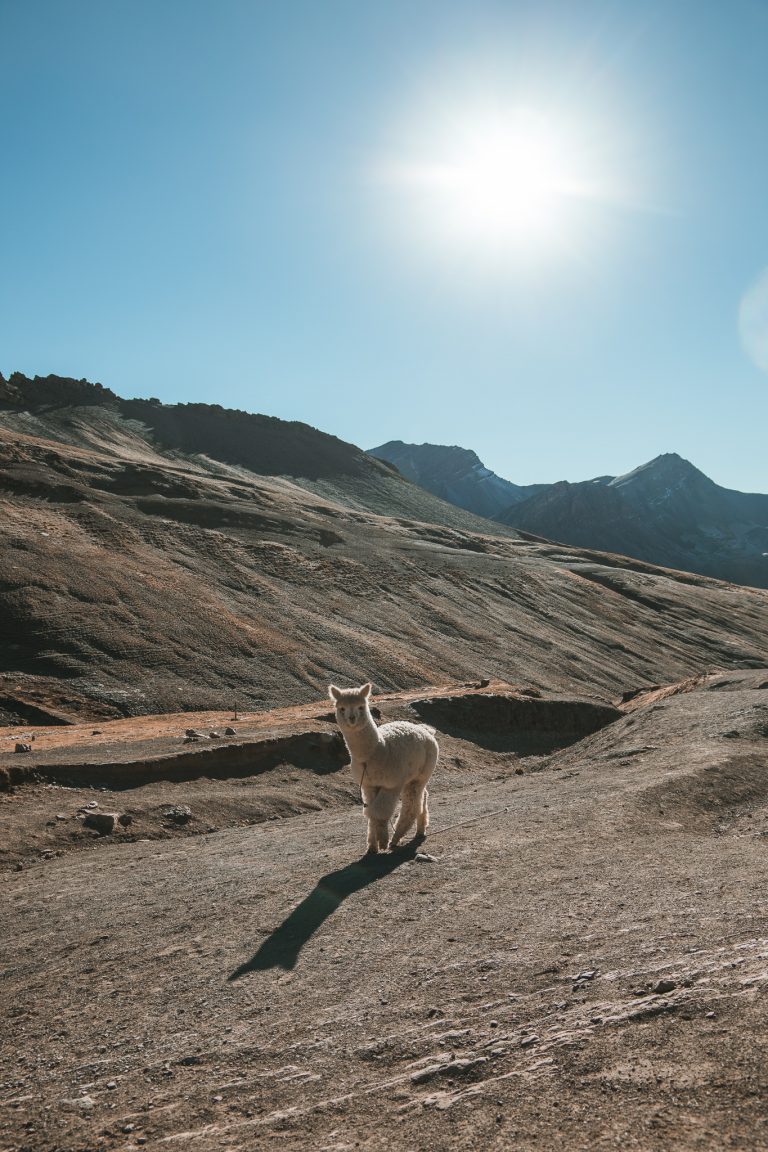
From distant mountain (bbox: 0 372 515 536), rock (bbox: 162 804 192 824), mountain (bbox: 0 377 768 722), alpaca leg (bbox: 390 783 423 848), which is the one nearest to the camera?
alpaca leg (bbox: 390 783 423 848)

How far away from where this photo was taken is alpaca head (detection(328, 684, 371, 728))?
469 inches

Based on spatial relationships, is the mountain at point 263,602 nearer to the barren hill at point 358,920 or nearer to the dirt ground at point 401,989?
the barren hill at point 358,920

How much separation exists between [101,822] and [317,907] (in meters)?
7.91

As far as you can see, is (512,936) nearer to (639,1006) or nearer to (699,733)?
(639,1006)

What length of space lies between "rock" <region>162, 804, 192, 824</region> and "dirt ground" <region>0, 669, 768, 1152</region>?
276 centimetres

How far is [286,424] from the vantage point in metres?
162

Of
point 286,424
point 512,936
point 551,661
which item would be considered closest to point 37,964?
point 512,936

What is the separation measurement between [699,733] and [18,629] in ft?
112

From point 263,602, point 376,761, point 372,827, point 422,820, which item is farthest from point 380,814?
point 263,602

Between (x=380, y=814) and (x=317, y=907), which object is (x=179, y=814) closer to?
(x=380, y=814)

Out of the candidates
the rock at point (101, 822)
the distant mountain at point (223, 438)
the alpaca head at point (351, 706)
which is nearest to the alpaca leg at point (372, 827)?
the alpaca head at point (351, 706)

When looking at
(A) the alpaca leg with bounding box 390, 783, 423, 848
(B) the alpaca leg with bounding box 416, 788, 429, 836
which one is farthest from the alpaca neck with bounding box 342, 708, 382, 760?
(B) the alpaca leg with bounding box 416, 788, 429, 836

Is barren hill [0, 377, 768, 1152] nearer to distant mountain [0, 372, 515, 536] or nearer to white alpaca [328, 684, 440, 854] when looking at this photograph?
white alpaca [328, 684, 440, 854]

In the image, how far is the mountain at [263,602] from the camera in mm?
41031
